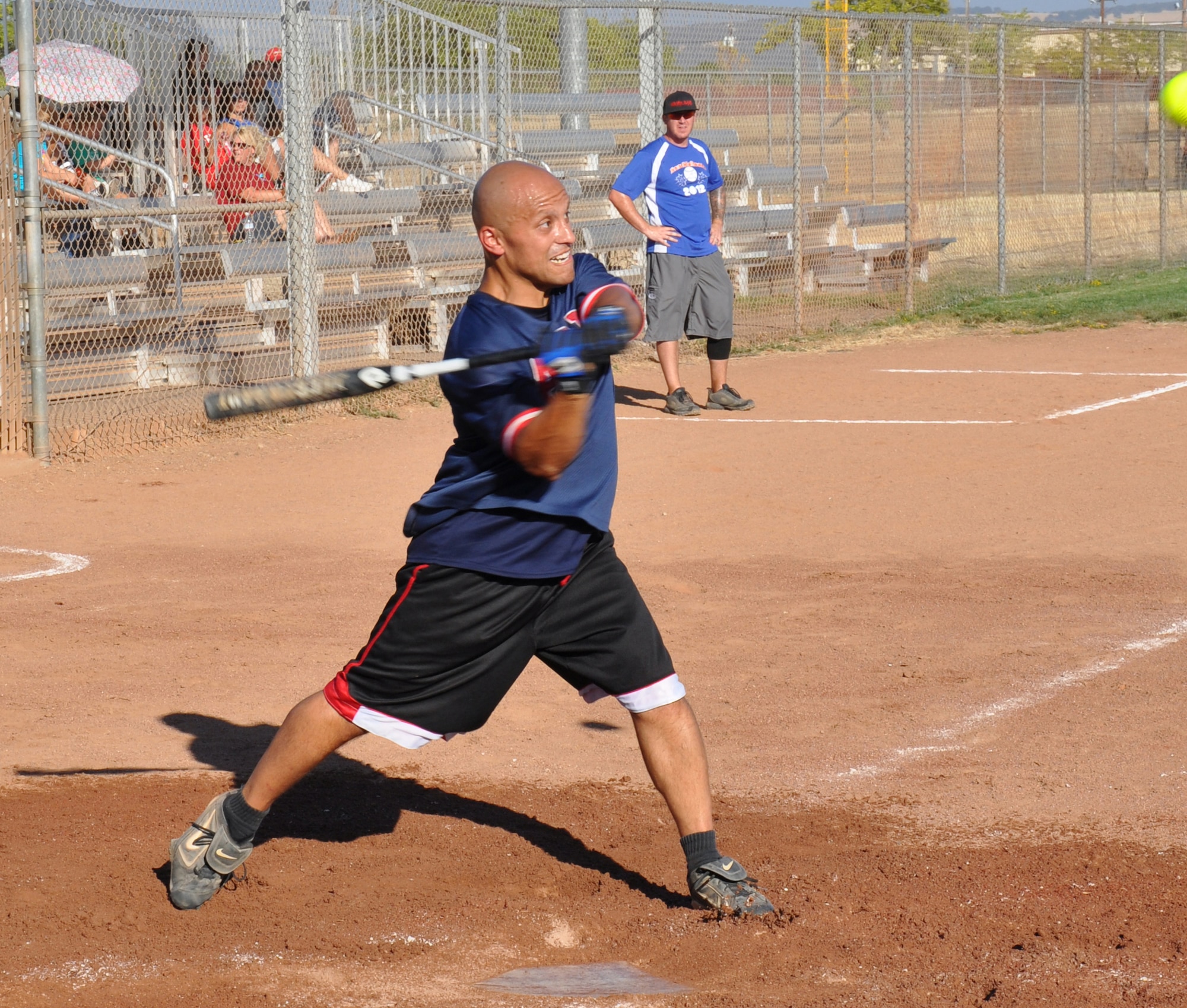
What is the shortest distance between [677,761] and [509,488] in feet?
2.76

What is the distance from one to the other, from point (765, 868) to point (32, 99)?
24.7 ft

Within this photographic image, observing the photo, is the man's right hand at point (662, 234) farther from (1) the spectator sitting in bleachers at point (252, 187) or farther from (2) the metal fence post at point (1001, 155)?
(2) the metal fence post at point (1001, 155)

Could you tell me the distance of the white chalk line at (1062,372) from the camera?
1241 centimetres

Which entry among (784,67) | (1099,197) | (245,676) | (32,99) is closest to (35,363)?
(32,99)

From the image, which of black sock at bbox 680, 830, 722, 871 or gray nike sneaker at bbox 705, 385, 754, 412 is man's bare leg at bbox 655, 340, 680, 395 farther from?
black sock at bbox 680, 830, 722, 871

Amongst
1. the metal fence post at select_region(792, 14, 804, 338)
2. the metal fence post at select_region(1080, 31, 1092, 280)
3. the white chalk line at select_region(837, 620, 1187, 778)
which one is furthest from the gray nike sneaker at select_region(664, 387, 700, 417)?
the metal fence post at select_region(1080, 31, 1092, 280)

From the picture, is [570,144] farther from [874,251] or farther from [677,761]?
[677,761]

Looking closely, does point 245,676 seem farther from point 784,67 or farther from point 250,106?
point 784,67

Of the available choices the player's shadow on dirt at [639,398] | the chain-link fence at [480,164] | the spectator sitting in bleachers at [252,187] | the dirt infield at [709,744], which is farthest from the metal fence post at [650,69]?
the dirt infield at [709,744]

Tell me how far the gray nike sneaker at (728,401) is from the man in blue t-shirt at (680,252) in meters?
0.01

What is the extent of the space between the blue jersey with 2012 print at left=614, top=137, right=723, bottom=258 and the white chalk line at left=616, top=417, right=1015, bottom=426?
4.22ft

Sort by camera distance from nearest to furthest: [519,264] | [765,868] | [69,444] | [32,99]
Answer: [519,264], [765,868], [32,99], [69,444]

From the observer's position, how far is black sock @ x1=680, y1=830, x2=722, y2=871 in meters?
3.62

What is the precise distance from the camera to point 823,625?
610 cm
